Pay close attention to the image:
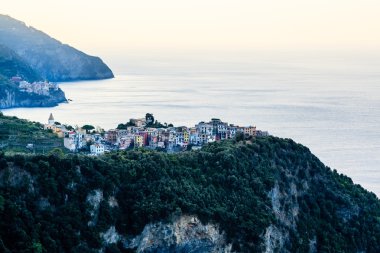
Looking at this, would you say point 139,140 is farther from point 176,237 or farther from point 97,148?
point 176,237

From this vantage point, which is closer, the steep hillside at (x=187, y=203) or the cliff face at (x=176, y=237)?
the steep hillside at (x=187, y=203)

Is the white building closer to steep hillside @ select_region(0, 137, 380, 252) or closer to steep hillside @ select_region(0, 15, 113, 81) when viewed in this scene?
steep hillside @ select_region(0, 137, 380, 252)

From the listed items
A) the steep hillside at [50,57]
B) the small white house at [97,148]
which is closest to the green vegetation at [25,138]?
the small white house at [97,148]

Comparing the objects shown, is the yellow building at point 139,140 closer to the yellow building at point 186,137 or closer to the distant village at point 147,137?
the distant village at point 147,137

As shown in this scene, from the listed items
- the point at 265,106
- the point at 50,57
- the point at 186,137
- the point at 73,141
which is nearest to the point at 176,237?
the point at 73,141

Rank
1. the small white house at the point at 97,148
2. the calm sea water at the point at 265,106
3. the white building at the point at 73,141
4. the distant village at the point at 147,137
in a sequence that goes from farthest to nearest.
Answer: the calm sea water at the point at 265,106 → the distant village at the point at 147,137 → the small white house at the point at 97,148 → the white building at the point at 73,141

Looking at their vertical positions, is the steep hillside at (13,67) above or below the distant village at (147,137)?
above

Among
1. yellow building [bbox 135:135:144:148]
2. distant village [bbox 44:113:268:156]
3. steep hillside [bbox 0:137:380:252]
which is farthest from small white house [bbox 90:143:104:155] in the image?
steep hillside [bbox 0:137:380:252]
